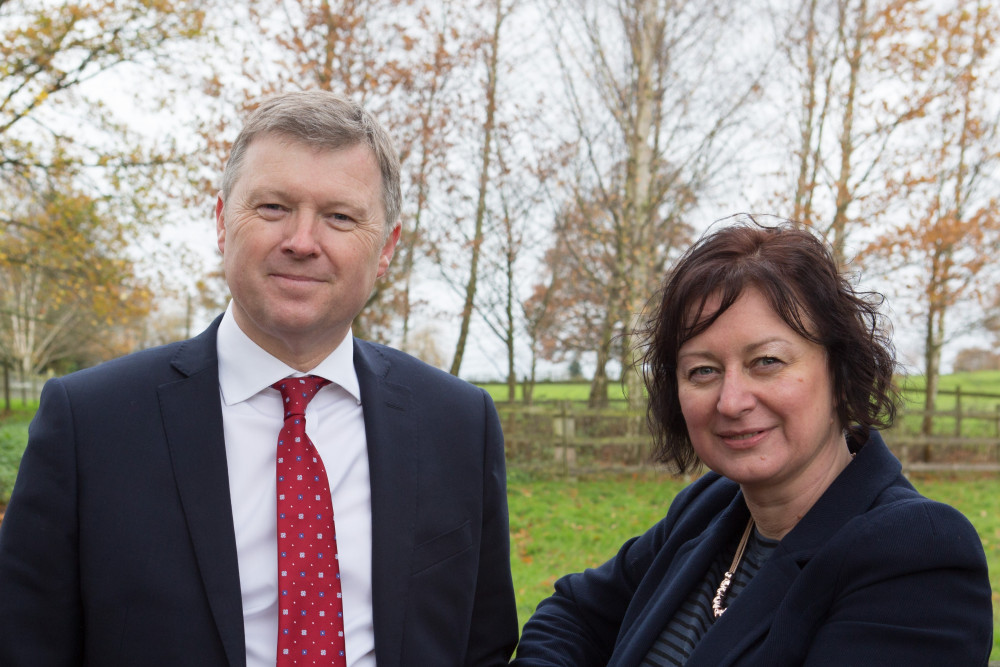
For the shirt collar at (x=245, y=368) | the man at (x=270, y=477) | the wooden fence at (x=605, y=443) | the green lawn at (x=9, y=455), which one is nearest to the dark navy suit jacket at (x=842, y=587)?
the man at (x=270, y=477)

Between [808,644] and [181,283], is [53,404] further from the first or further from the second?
[181,283]

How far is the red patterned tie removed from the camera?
1.91 meters

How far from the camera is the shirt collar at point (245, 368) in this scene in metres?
2.13

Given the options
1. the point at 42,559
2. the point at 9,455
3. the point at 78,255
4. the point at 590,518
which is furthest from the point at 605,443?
the point at 42,559

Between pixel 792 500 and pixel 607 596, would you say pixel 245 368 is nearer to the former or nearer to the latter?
pixel 607 596

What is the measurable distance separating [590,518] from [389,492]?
8262 mm

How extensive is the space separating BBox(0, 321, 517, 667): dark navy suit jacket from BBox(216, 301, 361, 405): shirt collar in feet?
0.15

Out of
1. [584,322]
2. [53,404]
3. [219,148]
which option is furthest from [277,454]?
[584,322]

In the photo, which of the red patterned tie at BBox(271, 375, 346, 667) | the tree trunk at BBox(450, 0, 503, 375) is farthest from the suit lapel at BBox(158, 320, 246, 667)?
the tree trunk at BBox(450, 0, 503, 375)

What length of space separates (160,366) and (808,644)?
5.71 ft

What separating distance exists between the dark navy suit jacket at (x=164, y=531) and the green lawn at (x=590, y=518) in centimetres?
422

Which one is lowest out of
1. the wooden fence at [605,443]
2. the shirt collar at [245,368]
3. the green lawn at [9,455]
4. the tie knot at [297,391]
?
the green lawn at [9,455]

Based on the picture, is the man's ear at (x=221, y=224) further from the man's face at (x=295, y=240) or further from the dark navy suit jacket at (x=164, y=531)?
the dark navy suit jacket at (x=164, y=531)

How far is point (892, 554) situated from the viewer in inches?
66.5
